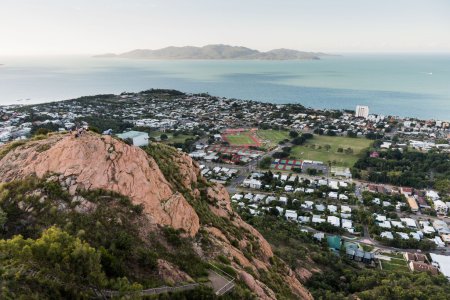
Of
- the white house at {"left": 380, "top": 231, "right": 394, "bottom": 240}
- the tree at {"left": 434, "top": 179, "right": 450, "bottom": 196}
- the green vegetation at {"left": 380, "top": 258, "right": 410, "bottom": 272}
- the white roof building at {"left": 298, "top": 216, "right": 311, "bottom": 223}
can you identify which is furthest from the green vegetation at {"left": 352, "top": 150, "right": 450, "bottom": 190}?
the green vegetation at {"left": 380, "top": 258, "right": 410, "bottom": 272}

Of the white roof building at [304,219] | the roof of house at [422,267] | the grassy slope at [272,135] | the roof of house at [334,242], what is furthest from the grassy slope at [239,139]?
the roof of house at [422,267]

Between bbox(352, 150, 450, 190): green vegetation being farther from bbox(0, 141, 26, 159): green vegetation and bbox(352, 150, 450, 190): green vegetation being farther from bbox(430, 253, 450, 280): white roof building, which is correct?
bbox(0, 141, 26, 159): green vegetation

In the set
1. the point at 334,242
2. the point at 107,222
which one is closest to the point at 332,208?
the point at 334,242

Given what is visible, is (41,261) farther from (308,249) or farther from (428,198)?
(428,198)

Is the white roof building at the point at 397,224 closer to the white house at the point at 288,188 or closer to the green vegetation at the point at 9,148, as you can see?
the white house at the point at 288,188

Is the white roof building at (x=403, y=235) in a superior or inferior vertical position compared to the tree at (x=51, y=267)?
inferior

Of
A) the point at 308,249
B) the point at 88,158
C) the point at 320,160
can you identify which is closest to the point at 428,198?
the point at 320,160
